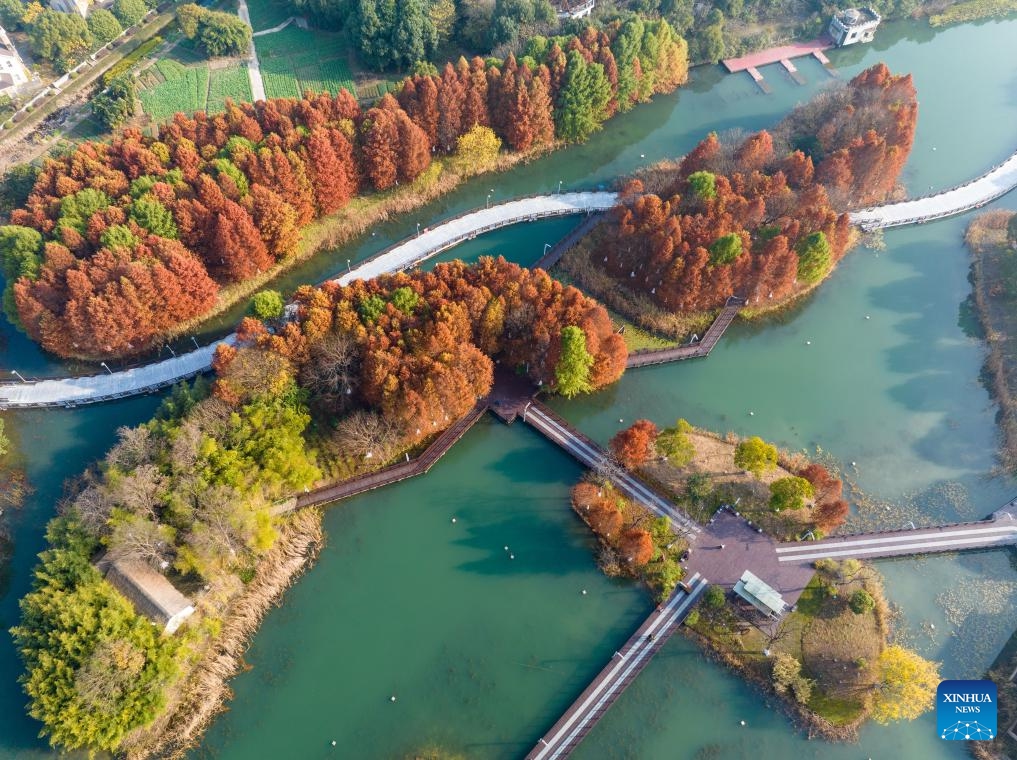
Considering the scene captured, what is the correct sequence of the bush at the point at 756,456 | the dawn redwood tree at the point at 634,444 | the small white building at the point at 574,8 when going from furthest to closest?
the small white building at the point at 574,8 → the dawn redwood tree at the point at 634,444 → the bush at the point at 756,456

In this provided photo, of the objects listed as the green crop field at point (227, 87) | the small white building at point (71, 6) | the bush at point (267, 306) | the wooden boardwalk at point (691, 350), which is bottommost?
the wooden boardwalk at point (691, 350)

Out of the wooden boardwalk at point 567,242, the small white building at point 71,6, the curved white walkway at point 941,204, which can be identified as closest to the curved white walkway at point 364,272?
the wooden boardwalk at point 567,242

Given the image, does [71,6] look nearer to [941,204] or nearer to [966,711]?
[941,204]

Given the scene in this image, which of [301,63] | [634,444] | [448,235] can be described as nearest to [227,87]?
[301,63]

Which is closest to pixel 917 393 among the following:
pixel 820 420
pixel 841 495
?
pixel 820 420

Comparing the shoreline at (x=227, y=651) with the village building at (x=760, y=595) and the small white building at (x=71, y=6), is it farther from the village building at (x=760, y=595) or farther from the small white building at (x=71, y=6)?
the small white building at (x=71, y=6)

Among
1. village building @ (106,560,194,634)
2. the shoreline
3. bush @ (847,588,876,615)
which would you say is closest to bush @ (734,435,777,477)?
bush @ (847,588,876,615)

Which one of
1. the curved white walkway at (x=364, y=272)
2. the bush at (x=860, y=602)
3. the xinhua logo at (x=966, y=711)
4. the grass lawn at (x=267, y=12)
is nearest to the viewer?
the xinhua logo at (x=966, y=711)
